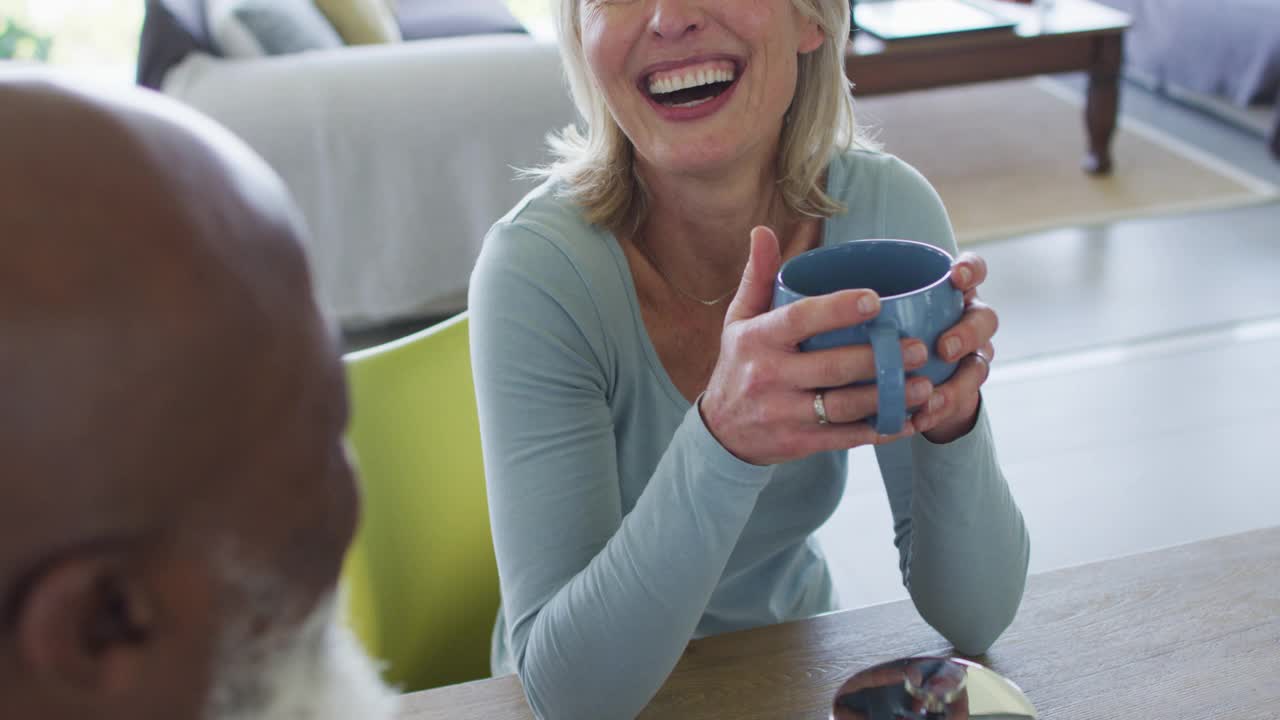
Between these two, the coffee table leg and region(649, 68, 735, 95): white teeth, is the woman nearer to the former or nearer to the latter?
region(649, 68, 735, 95): white teeth

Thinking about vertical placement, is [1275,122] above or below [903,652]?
below

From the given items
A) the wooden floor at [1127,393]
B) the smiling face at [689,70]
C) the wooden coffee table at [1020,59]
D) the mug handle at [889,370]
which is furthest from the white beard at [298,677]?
the wooden coffee table at [1020,59]

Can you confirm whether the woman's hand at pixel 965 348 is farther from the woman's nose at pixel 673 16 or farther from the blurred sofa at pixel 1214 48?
the blurred sofa at pixel 1214 48

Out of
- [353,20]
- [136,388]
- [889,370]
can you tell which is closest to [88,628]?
[136,388]

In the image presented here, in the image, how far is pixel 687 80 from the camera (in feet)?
3.41

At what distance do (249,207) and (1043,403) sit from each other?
2.58 m

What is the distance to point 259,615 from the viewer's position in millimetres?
316

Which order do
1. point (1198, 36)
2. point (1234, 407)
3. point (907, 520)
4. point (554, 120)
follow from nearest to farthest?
point (907, 520) → point (1234, 407) → point (554, 120) → point (1198, 36)

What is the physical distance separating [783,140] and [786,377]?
1.73 feet

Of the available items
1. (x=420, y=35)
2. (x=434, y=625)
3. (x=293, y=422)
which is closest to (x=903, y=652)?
(x=434, y=625)

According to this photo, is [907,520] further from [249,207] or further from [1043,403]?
[1043,403]

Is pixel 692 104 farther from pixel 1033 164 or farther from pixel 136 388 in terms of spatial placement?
pixel 1033 164

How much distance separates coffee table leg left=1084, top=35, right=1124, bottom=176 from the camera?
390 centimetres

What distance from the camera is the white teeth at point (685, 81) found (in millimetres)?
1035
